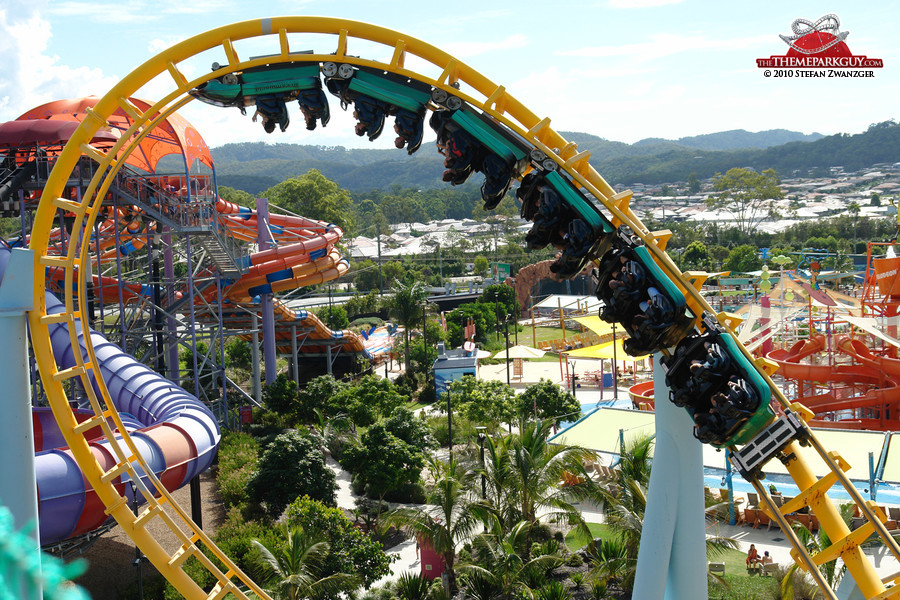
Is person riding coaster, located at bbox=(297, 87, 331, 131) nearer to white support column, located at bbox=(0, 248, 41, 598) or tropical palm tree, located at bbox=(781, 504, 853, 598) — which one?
white support column, located at bbox=(0, 248, 41, 598)

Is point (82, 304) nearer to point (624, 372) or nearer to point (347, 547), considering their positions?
point (347, 547)

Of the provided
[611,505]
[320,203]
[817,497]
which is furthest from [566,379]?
[320,203]

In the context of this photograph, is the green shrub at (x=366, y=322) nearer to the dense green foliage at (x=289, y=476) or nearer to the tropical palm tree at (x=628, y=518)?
the dense green foliage at (x=289, y=476)

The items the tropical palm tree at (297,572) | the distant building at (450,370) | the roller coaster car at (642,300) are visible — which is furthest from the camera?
the distant building at (450,370)

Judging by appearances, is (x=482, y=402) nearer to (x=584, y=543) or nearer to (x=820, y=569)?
(x=584, y=543)

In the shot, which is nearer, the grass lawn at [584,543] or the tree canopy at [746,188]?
the grass lawn at [584,543]

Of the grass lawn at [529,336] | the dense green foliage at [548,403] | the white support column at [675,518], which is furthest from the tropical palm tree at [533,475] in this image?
the grass lawn at [529,336]

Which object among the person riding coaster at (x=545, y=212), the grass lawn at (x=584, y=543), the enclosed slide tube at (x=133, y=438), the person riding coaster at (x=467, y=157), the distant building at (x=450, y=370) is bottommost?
the grass lawn at (x=584, y=543)

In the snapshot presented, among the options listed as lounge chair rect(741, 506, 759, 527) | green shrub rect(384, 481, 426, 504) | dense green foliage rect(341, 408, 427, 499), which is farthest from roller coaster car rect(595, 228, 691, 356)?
green shrub rect(384, 481, 426, 504)
